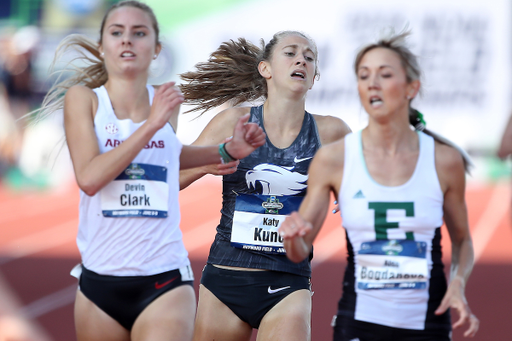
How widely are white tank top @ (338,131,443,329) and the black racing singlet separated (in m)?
0.87

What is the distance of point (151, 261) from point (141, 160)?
40 cm

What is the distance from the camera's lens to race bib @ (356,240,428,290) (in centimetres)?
221

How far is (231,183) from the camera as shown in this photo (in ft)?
10.7

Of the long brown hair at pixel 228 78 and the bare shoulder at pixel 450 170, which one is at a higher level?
the long brown hair at pixel 228 78

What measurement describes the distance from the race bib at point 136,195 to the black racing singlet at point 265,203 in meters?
0.70

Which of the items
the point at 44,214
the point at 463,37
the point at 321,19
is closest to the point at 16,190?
the point at 44,214

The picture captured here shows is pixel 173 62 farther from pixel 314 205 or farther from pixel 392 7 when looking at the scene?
pixel 314 205

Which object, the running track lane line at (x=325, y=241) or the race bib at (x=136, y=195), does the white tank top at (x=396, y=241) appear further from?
the running track lane line at (x=325, y=241)

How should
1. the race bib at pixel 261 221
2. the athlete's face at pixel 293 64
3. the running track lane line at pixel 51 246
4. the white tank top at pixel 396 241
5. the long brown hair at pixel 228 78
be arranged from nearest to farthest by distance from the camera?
the white tank top at pixel 396 241 → the race bib at pixel 261 221 → the athlete's face at pixel 293 64 → the long brown hair at pixel 228 78 → the running track lane line at pixel 51 246

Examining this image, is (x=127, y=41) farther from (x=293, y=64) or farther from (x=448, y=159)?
(x=448, y=159)

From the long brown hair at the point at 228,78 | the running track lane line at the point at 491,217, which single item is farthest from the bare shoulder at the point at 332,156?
the running track lane line at the point at 491,217

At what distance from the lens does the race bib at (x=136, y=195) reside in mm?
2508

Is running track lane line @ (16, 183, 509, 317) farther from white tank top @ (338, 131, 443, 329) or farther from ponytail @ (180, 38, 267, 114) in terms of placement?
white tank top @ (338, 131, 443, 329)

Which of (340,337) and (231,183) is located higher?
(231,183)
